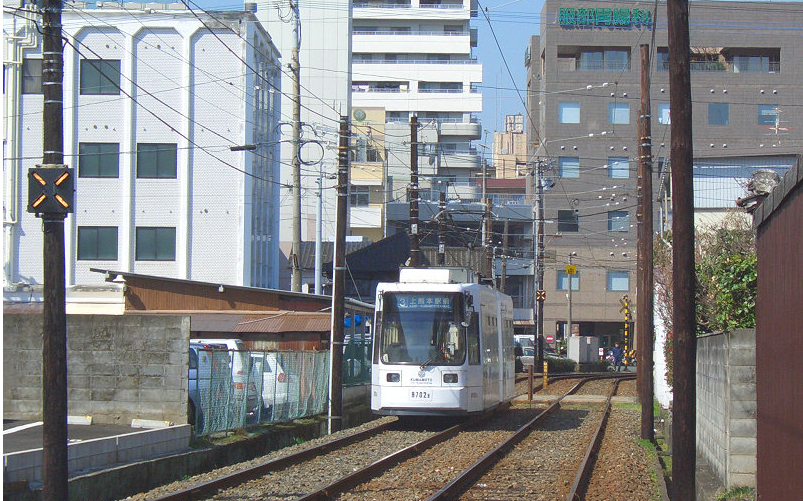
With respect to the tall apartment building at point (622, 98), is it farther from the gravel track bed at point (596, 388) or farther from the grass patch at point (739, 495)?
the grass patch at point (739, 495)

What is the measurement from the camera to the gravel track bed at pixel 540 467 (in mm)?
12914

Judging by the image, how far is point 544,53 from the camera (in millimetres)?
68375

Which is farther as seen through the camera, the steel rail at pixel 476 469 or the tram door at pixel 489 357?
the tram door at pixel 489 357

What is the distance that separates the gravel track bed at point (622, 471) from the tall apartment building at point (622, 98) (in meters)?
46.3

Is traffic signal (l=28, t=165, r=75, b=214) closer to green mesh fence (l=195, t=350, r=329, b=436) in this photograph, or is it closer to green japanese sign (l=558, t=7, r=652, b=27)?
green mesh fence (l=195, t=350, r=329, b=436)

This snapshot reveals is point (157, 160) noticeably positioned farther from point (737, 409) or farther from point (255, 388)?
point (737, 409)

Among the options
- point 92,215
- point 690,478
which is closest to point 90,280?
point 92,215

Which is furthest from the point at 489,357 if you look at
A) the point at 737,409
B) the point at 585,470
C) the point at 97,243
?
the point at 97,243

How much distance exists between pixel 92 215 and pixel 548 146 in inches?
1426

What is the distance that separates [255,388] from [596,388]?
23.2 meters

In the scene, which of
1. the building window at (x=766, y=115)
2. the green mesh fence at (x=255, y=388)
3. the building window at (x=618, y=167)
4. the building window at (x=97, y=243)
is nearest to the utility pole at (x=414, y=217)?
the green mesh fence at (x=255, y=388)

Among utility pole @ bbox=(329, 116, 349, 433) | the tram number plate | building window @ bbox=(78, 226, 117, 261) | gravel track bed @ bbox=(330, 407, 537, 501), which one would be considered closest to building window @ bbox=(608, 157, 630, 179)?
building window @ bbox=(78, 226, 117, 261)

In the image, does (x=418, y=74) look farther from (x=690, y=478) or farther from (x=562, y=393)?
(x=690, y=478)

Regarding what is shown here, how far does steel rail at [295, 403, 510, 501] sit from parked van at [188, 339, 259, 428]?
349 centimetres
